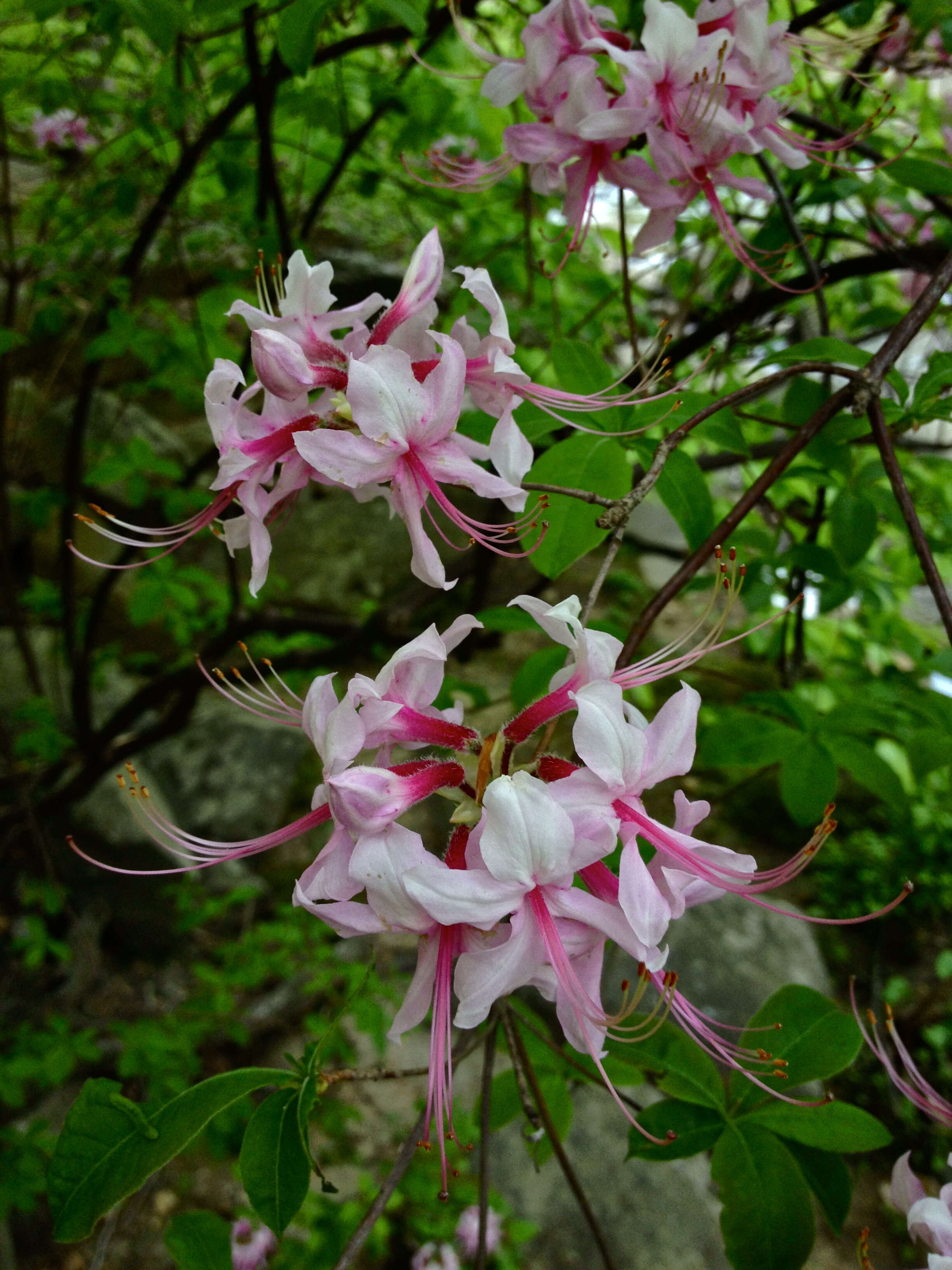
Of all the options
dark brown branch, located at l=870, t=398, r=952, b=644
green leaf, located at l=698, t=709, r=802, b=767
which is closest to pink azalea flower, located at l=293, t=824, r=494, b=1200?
dark brown branch, located at l=870, t=398, r=952, b=644

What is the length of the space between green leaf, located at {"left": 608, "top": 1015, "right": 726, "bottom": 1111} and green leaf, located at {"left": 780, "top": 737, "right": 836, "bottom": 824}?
355 millimetres

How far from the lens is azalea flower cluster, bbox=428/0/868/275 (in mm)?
858

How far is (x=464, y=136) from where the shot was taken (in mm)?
2133

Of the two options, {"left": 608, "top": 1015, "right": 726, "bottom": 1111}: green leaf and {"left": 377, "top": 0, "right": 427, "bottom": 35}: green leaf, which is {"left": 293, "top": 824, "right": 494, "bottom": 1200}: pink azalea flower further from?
{"left": 377, "top": 0, "right": 427, "bottom": 35}: green leaf

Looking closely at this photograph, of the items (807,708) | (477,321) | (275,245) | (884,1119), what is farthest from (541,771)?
(884,1119)

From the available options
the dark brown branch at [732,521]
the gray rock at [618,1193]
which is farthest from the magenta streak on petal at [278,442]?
the gray rock at [618,1193]

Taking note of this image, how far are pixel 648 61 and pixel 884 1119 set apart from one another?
8.16 feet

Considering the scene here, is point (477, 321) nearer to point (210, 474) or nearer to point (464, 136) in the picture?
point (464, 136)

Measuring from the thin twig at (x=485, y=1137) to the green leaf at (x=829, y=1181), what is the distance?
11.4 inches

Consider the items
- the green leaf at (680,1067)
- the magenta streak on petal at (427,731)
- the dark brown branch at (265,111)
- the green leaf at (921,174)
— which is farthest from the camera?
the dark brown branch at (265,111)

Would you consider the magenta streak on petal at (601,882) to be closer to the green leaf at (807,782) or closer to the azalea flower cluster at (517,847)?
the azalea flower cluster at (517,847)

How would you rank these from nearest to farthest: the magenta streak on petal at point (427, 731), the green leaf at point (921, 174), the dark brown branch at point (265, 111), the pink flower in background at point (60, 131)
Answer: the magenta streak on petal at point (427, 731) → the green leaf at point (921, 174) → the dark brown branch at point (265, 111) → the pink flower in background at point (60, 131)

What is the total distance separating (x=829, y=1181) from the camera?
851 mm

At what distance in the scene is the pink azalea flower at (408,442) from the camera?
0.63 m
